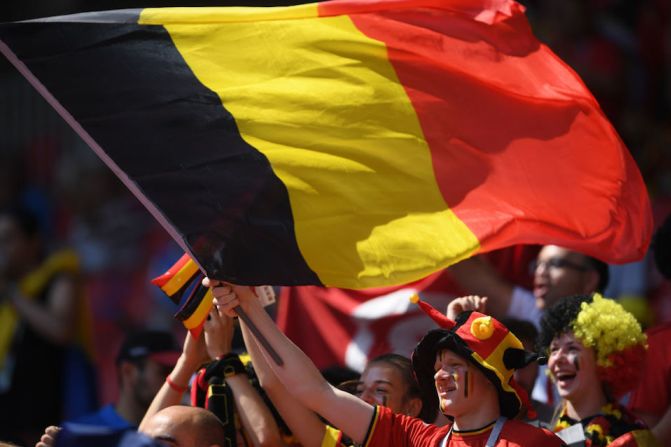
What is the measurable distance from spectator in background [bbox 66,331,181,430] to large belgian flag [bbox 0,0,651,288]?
1.96 m

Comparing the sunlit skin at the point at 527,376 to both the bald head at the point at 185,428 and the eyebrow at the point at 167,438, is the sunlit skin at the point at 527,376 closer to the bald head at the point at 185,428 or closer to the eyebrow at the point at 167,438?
the bald head at the point at 185,428

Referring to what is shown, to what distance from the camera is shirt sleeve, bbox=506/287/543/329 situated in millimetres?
7406

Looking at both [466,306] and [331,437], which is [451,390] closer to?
[331,437]

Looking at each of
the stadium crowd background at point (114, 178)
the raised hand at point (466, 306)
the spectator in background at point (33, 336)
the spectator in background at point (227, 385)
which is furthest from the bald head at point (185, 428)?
the spectator in background at point (33, 336)

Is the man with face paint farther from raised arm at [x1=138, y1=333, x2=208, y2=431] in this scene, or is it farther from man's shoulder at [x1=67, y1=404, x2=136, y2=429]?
man's shoulder at [x1=67, y1=404, x2=136, y2=429]

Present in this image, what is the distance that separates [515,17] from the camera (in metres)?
6.63

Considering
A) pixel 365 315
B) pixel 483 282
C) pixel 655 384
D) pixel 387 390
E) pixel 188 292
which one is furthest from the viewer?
pixel 365 315

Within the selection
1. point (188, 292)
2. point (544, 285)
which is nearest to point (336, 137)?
point (188, 292)

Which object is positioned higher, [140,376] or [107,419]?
[140,376]

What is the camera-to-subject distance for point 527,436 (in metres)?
5.30

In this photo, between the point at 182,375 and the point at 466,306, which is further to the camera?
the point at 182,375

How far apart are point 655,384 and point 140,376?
2498 millimetres

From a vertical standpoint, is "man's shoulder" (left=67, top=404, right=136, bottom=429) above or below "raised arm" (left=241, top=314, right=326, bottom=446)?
below

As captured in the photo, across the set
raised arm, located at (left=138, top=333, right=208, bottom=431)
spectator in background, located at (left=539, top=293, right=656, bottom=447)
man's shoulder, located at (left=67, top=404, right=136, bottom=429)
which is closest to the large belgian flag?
spectator in background, located at (left=539, top=293, right=656, bottom=447)
